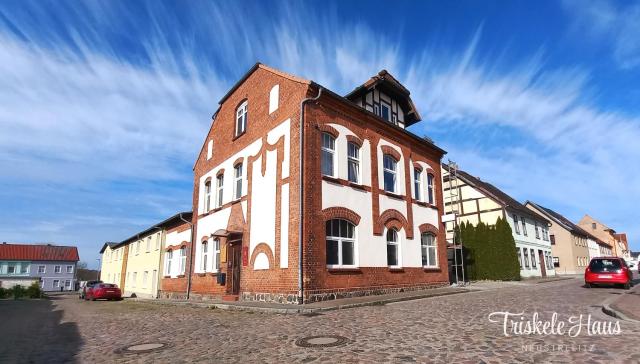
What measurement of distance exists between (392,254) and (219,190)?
9.81 meters

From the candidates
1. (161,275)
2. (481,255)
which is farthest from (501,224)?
(161,275)

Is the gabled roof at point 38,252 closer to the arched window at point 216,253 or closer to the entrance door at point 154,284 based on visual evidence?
the entrance door at point 154,284

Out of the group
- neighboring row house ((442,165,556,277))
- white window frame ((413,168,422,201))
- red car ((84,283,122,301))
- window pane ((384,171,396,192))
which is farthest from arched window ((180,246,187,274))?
neighboring row house ((442,165,556,277))

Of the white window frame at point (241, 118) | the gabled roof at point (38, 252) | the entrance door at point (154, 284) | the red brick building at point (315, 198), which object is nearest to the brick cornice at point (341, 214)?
the red brick building at point (315, 198)

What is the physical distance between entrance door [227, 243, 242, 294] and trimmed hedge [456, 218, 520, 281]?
49.3 feet

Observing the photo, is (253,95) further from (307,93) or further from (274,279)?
(274,279)

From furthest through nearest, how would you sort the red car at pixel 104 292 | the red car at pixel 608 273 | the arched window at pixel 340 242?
the red car at pixel 104 292 → the red car at pixel 608 273 → the arched window at pixel 340 242

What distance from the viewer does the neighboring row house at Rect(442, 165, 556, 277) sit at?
2953 cm

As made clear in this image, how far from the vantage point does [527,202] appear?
47.8m

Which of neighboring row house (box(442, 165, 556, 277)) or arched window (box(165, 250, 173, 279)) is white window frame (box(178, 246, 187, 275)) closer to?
arched window (box(165, 250, 173, 279))

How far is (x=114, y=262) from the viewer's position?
147ft

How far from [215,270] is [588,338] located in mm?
16147

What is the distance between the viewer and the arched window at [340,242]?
47.4ft

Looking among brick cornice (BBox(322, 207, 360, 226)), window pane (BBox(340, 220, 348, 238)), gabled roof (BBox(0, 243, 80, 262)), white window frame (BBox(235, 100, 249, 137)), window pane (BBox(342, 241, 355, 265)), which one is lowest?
window pane (BBox(342, 241, 355, 265))
